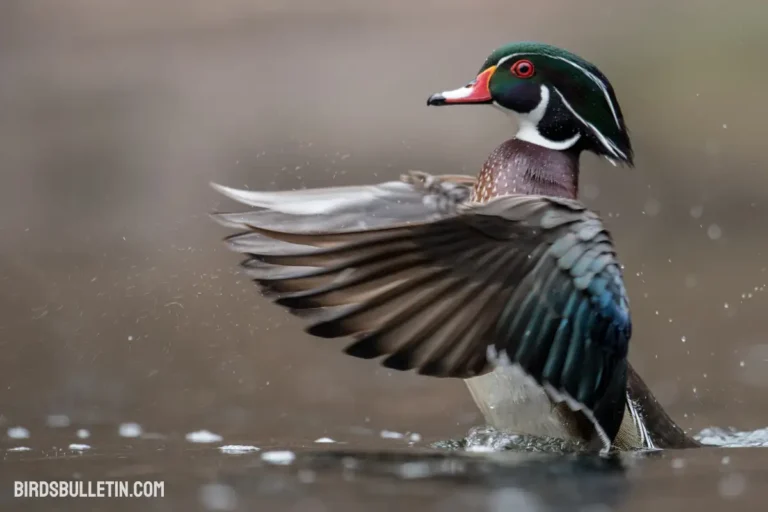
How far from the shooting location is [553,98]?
340cm

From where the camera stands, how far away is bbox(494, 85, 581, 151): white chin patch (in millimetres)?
3402

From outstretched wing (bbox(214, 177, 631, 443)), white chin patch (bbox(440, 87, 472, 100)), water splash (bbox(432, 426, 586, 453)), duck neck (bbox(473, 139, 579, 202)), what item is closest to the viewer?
outstretched wing (bbox(214, 177, 631, 443))

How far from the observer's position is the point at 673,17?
1064 centimetres

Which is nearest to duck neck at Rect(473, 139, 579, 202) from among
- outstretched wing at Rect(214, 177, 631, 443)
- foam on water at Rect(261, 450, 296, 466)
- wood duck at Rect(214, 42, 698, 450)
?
wood duck at Rect(214, 42, 698, 450)

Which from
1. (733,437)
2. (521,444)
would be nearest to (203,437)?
(521,444)

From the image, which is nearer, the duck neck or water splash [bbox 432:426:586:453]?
water splash [bbox 432:426:586:453]

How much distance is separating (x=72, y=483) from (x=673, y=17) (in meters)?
8.70

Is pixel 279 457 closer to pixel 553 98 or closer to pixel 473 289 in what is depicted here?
pixel 473 289

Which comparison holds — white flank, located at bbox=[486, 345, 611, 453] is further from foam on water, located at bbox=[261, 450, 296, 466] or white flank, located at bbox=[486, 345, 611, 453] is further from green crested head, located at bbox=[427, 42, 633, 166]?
green crested head, located at bbox=[427, 42, 633, 166]

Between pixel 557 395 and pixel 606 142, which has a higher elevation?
pixel 606 142

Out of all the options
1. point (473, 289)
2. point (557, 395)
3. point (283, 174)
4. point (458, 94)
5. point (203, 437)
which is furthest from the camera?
point (283, 174)

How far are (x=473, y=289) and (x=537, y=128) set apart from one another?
2.29 feet

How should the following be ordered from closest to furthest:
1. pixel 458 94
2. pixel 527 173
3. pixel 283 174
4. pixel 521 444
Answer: pixel 521 444, pixel 527 173, pixel 458 94, pixel 283 174

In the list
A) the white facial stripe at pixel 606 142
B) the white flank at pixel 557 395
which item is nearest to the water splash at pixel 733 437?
the white flank at pixel 557 395
